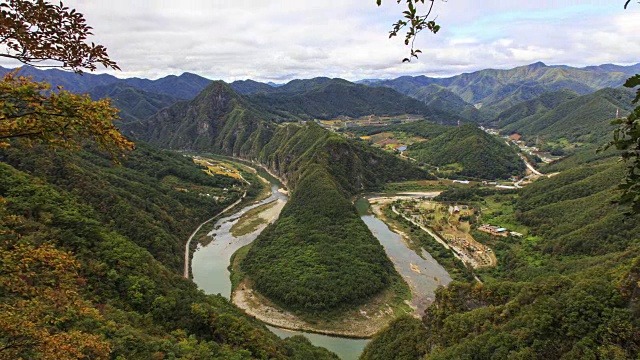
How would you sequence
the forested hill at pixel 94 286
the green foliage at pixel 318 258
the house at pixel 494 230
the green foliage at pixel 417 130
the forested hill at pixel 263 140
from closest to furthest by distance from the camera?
the forested hill at pixel 94 286 → the green foliage at pixel 318 258 → the house at pixel 494 230 → the forested hill at pixel 263 140 → the green foliage at pixel 417 130

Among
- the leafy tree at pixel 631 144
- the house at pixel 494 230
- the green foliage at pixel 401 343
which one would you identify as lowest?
the green foliage at pixel 401 343

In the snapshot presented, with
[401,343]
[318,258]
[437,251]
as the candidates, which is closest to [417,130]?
[437,251]

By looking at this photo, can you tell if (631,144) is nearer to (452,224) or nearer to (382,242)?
(382,242)

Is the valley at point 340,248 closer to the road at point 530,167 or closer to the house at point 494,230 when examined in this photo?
the road at point 530,167

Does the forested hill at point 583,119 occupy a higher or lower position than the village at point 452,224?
higher

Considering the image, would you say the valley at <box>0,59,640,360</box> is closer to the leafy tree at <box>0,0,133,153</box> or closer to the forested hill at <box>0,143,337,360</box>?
the forested hill at <box>0,143,337,360</box>

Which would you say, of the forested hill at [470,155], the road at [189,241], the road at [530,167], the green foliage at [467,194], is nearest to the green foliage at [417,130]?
the forested hill at [470,155]

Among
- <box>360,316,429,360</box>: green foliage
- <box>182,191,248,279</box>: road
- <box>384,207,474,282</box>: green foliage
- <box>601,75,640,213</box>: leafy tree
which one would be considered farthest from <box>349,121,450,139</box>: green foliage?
<box>601,75,640,213</box>: leafy tree

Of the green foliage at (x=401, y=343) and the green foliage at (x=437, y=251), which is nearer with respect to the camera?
the green foliage at (x=401, y=343)
